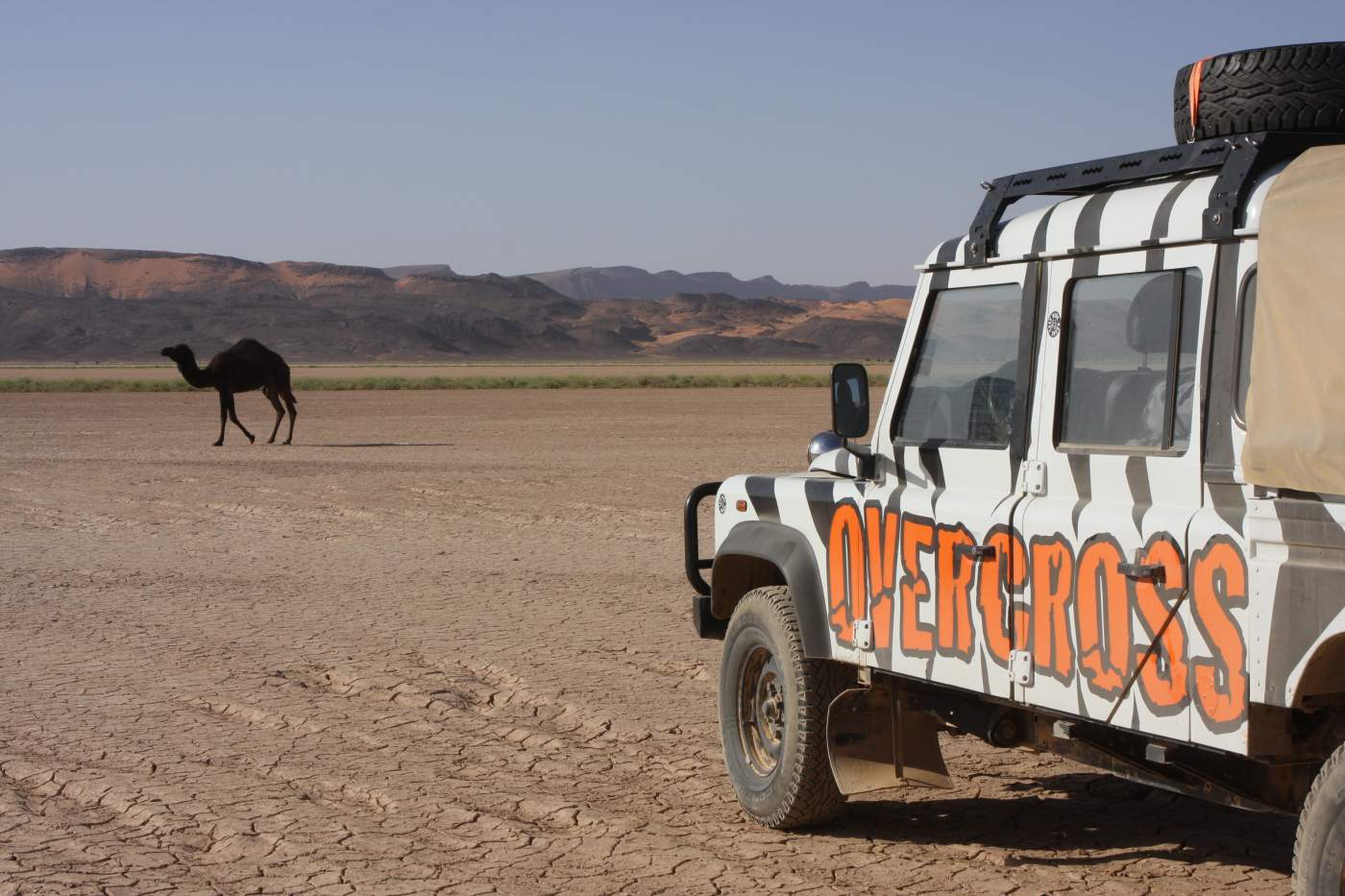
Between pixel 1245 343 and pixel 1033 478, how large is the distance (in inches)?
36.5

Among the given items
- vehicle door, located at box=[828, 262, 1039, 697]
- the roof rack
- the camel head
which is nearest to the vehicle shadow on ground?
vehicle door, located at box=[828, 262, 1039, 697]

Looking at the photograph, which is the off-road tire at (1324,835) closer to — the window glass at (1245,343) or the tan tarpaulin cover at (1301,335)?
the tan tarpaulin cover at (1301,335)

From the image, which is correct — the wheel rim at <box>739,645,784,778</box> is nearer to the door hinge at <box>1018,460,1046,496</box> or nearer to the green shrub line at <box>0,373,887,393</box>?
the door hinge at <box>1018,460,1046,496</box>

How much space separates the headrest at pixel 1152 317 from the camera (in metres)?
4.89

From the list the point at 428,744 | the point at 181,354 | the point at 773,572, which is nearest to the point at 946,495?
the point at 773,572

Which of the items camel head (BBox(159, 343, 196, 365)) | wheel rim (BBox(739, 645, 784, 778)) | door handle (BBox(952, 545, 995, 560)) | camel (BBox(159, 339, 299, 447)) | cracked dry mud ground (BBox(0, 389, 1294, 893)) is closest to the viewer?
door handle (BBox(952, 545, 995, 560))

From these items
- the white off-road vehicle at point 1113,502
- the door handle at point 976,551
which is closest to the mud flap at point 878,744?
the white off-road vehicle at point 1113,502

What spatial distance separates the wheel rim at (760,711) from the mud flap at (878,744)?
0.45m

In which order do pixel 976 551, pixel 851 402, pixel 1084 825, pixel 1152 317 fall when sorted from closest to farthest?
pixel 1152 317
pixel 976 551
pixel 851 402
pixel 1084 825

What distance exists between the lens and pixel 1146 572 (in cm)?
467

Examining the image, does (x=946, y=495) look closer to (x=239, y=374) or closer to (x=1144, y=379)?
(x=1144, y=379)

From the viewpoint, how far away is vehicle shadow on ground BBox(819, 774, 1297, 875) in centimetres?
625

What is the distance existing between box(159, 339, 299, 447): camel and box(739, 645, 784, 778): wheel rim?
24.5 metres

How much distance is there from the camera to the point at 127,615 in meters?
12.1
